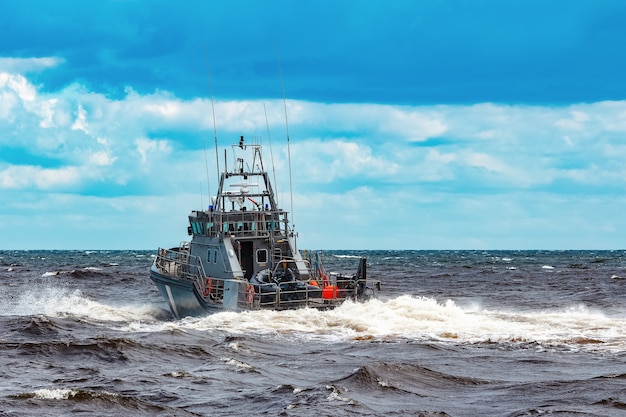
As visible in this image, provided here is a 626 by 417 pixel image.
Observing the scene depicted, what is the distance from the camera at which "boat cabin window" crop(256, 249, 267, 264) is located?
94.2 ft

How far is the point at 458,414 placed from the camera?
530 inches

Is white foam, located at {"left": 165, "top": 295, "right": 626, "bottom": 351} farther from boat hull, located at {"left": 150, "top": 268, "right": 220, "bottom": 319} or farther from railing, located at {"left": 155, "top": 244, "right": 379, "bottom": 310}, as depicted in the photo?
boat hull, located at {"left": 150, "top": 268, "right": 220, "bottom": 319}

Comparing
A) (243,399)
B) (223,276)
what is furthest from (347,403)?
(223,276)

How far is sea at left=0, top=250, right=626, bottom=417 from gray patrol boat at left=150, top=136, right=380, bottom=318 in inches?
24.5

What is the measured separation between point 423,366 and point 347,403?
3.76 meters

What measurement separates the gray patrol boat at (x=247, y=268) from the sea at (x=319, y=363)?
0.62 metres

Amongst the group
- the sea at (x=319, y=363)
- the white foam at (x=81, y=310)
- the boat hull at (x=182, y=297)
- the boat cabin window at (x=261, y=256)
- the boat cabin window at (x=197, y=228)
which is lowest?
the sea at (x=319, y=363)

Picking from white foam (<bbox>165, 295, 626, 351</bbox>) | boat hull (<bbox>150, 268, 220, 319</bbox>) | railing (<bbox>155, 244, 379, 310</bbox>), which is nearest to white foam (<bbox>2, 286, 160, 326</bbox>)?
boat hull (<bbox>150, 268, 220, 319</bbox>)

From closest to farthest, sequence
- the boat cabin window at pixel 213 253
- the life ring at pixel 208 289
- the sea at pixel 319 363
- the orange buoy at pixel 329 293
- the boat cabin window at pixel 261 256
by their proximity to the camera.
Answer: the sea at pixel 319 363 < the orange buoy at pixel 329 293 < the life ring at pixel 208 289 < the boat cabin window at pixel 213 253 < the boat cabin window at pixel 261 256

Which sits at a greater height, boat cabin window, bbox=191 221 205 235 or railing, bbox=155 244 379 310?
boat cabin window, bbox=191 221 205 235

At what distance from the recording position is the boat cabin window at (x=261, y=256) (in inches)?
1131

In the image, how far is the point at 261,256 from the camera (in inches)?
1134

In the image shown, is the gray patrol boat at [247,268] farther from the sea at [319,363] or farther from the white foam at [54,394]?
the white foam at [54,394]

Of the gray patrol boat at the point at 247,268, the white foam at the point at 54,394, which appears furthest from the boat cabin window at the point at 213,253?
the white foam at the point at 54,394
